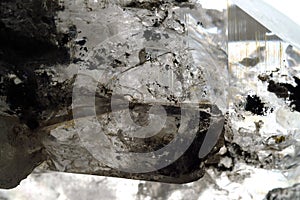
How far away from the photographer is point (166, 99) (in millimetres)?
1022

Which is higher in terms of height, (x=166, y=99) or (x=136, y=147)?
(x=166, y=99)

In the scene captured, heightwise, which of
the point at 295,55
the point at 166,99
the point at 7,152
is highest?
the point at 295,55

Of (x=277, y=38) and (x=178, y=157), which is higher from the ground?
(x=277, y=38)

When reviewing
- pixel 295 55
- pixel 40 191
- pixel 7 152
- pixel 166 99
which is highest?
pixel 295 55

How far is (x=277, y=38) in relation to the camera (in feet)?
3.26

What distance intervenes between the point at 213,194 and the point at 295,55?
1.22 feet

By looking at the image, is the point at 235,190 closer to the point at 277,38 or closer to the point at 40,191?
the point at 277,38

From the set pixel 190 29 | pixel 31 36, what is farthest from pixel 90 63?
pixel 190 29

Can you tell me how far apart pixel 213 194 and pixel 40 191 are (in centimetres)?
42

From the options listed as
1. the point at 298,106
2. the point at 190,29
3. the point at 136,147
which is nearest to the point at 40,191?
the point at 136,147

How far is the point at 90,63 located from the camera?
103cm

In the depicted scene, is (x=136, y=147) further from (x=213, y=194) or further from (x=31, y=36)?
(x=31, y=36)

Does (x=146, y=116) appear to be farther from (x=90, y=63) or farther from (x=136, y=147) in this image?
(x=90, y=63)

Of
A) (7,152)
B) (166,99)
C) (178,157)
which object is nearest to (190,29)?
(166,99)
